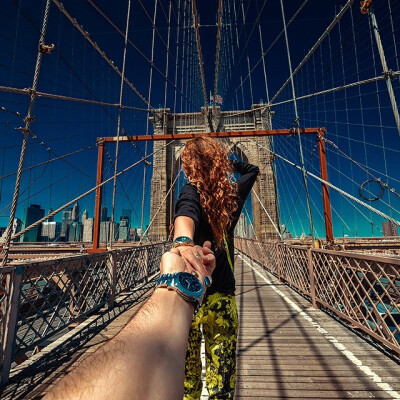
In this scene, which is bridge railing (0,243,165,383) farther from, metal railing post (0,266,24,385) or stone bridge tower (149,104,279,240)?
stone bridge tower (149,104,279,240)

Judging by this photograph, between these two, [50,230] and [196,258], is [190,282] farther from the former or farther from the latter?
[50,230]

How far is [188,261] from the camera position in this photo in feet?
2.23

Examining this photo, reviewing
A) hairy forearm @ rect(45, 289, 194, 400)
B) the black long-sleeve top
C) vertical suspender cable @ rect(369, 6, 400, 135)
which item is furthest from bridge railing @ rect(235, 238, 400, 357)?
hairy forearm @ rect(45, 289, 194, 400)

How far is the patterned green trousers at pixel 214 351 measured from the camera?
122 cm

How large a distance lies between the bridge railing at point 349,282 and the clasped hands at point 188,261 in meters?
2.73

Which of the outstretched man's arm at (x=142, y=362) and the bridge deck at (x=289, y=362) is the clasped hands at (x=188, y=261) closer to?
the outstretched man's arm at (x=142, y=362)

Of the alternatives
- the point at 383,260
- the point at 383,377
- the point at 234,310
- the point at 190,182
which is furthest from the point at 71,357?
the point at 383,260

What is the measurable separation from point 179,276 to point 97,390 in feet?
1.00

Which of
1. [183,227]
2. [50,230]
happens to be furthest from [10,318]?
[50,230]

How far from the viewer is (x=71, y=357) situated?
2789 millimetres

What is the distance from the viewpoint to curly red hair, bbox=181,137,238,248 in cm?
112

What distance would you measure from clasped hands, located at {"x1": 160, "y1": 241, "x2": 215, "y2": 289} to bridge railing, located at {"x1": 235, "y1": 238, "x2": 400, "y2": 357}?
2.73 m

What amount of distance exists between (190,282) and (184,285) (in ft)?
0.07

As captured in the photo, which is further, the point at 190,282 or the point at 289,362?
the point at 289,362
